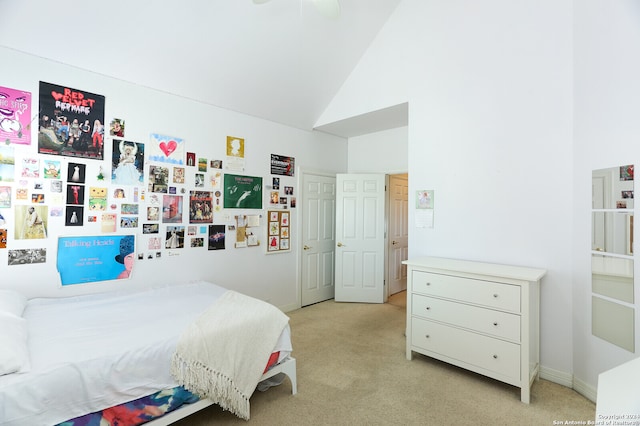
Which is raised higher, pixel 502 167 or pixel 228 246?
pixel 502 167

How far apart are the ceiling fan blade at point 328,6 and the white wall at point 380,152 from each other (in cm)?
240

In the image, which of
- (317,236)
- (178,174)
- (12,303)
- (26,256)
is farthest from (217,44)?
(317,236)

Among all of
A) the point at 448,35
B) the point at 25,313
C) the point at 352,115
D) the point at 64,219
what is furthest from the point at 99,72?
the point at 448,35

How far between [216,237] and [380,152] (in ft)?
9.00

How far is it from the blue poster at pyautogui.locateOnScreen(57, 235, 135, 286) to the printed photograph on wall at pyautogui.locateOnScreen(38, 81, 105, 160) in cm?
75

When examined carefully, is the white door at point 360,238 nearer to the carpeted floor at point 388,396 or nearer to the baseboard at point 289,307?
the baseboard at point 289,307

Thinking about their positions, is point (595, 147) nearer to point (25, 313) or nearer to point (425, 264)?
point (425, 264)

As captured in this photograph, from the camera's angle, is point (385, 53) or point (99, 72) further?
point (385, 53)

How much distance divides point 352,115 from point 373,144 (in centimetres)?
99

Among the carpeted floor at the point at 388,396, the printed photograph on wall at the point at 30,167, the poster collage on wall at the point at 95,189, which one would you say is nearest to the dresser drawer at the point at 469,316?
the carpeted floor at the point at 388,396

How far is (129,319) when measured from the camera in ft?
6.97

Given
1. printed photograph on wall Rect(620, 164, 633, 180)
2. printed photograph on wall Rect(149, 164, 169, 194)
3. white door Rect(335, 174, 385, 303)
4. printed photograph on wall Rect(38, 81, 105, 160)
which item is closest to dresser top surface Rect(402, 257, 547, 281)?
printed photograph on wall Rect(620, 164, 633, 180)

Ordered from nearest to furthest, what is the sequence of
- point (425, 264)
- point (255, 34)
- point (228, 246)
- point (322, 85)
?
point (425, 264) < point (255, 34) < point (228, 246) < point (322, 85)

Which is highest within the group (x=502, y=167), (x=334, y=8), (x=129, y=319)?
(x=334, y=8)
